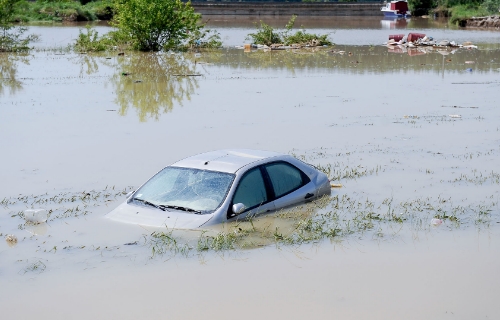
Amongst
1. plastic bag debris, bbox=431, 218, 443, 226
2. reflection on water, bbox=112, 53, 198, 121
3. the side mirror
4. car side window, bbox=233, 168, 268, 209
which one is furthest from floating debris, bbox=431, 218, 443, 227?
reflection on water, bbox=112, 53, 198, 121

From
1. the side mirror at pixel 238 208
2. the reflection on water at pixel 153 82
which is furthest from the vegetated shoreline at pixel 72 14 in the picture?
the side mirror at pixel 238 208

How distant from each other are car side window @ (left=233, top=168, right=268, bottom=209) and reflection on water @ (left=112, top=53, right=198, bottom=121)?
→ 1101 centimetres

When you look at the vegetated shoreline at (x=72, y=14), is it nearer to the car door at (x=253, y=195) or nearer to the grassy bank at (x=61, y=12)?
the grassy bank at (x=61, y=12)

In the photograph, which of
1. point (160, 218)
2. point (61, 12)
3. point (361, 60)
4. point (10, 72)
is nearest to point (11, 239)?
point (160, 218)

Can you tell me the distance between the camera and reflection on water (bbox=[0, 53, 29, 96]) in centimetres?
2888

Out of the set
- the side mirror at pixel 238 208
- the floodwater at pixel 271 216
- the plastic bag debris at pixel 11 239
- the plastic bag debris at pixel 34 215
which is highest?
the side mirror at pixel 238 208

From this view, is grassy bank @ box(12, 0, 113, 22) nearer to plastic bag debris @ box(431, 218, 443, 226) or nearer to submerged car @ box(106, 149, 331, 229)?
submerged car @ box(106, 149, 331, 229)

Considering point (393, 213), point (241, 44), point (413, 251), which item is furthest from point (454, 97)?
point (241, 44)

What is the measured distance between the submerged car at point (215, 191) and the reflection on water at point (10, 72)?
59.2 ft

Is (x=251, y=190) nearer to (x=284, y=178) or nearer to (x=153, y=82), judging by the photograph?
(x=284, y=178)

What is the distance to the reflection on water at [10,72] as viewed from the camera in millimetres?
28883

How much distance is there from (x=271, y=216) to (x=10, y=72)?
25.9 meters

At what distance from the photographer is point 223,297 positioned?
8.56 m

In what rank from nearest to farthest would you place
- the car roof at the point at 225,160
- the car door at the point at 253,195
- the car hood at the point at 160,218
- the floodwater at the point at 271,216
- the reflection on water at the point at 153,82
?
the floodwater at the point at 271,216
the car hood at the point at 160,218
the car door at the point at 253,195
the car roof at the point at 225,160
the reflection on water at the point at 153,82
